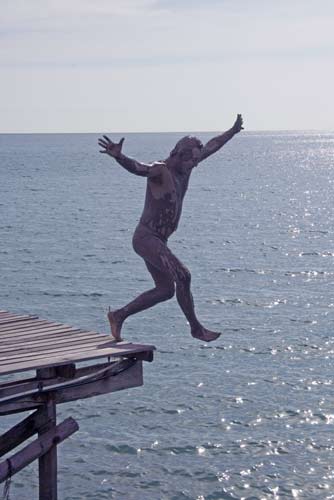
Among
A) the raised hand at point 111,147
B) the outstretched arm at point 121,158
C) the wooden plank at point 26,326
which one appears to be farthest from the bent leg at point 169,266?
the wooden plank at point 26,326

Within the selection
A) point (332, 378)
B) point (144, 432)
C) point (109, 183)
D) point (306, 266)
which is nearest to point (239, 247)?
point (306, 266)

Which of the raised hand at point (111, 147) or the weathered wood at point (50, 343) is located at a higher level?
the raised hand at point (111, 147)

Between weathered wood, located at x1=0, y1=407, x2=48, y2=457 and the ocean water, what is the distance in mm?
4732

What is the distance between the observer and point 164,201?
12.4 meters

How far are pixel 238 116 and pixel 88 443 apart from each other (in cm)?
929

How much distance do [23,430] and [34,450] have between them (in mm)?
500

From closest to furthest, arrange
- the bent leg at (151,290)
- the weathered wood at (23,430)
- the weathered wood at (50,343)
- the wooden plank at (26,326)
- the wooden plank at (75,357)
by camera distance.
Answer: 1. the wooden plank at (75,357)
2. the weathered wood at (50,343)
3. the bent leg at (151,290)
4. the weathered wood at (23,430)
5. the wooden plank at (26,326)

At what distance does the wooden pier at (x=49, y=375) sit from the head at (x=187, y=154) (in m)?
2.19

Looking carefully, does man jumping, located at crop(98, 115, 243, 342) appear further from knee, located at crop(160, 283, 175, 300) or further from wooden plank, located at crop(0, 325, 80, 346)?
wooden plank, located at crop(0, 325, 80, 346)

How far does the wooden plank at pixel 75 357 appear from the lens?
1112 centimetres

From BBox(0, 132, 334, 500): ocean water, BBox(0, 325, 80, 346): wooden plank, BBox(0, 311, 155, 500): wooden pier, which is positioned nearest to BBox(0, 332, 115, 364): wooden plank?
BBox(0, 311, 155, 500): wooden pier

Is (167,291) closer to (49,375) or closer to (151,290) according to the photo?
(151,290)

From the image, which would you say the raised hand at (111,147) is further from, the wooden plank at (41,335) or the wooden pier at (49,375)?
the wooden plank at (41,335)

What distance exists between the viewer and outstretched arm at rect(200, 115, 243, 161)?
41.2 ft
